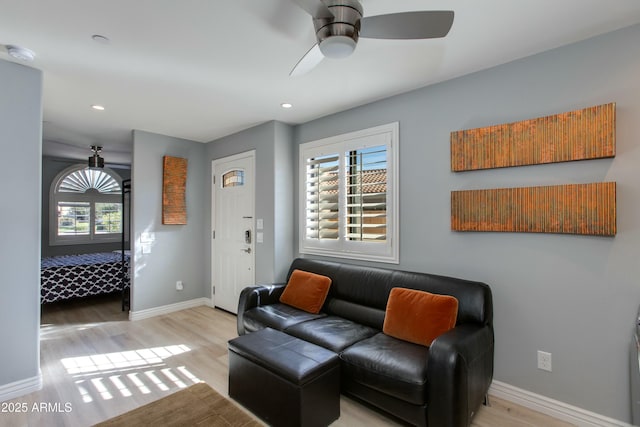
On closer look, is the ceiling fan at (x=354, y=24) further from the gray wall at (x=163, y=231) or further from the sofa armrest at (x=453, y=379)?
the gray wall at (x=163, y=231)

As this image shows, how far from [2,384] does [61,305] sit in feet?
9.85

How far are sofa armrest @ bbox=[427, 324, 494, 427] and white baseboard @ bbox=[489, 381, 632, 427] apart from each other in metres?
0.52

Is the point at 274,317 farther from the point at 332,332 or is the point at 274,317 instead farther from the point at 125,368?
the point at 125,368

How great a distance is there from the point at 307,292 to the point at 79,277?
381 centimetres

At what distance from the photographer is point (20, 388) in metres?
2.32

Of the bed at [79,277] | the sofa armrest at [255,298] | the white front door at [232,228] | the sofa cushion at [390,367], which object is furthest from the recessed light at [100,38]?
the bed at [79,277]

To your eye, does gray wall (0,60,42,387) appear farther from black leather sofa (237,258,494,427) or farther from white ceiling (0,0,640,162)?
black leather sofa (237,258,494,427)

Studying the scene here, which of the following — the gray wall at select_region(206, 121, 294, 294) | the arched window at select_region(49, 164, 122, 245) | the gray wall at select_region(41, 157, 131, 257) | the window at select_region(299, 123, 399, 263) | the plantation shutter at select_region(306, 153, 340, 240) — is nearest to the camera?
the window at select_region(299, 123, 399, 263)

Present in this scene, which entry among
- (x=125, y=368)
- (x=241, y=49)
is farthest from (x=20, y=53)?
(x=125, y=368)

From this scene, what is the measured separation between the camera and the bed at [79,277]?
432 centimetres

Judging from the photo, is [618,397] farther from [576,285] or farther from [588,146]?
[588,146]

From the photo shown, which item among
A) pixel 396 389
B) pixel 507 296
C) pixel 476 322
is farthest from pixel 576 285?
pixel 396 389

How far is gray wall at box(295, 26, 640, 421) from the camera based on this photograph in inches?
73.7

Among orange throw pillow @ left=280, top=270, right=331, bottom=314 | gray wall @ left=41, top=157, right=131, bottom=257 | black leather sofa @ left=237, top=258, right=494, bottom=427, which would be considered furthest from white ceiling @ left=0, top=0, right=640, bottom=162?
gray wall @ left=41, top=157, right=131, bottom=257
